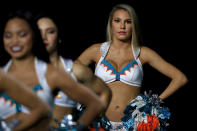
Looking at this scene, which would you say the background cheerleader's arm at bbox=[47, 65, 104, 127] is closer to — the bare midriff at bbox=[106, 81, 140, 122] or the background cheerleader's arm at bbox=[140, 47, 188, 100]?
the bare midriff at bbox=[106, 81, 140, 122]

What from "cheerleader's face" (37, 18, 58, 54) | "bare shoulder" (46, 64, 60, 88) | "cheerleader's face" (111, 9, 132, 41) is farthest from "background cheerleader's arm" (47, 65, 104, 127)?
"cheerleader's face" (111, 9, 132, 41)

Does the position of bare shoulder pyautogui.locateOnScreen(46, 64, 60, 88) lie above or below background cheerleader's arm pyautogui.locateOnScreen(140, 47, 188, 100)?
above

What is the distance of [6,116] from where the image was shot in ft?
10.7

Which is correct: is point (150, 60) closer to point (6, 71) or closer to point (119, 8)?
point (119, 8)

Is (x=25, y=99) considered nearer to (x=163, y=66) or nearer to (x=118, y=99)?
(x=118, y=99)

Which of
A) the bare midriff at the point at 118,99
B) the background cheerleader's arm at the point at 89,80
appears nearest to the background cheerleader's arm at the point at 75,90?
the background cheerleader's arm at the point at 89,80

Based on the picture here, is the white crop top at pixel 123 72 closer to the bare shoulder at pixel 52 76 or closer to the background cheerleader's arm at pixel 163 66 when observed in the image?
the background cheerleader's arm at pixel 163 66

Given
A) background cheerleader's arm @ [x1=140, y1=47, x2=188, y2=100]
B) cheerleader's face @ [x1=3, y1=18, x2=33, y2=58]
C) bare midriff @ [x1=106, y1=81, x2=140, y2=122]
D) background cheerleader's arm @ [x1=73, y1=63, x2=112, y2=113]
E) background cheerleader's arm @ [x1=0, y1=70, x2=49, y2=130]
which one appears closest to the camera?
background cheerleader's arm @ [x1=0, y1=70, x2=49, y2=130]

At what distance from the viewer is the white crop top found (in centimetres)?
495

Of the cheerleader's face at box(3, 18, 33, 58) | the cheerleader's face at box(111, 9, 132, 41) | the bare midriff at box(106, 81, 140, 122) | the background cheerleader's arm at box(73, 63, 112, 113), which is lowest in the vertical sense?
the bare midriff at box(106, 81, 140, 122)

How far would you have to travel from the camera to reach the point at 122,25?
5.01m

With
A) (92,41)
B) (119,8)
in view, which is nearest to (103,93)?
(119,8)

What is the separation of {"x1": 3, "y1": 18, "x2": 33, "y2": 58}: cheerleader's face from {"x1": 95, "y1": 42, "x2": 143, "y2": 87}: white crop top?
6.04ft

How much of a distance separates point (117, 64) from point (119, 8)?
56cm
